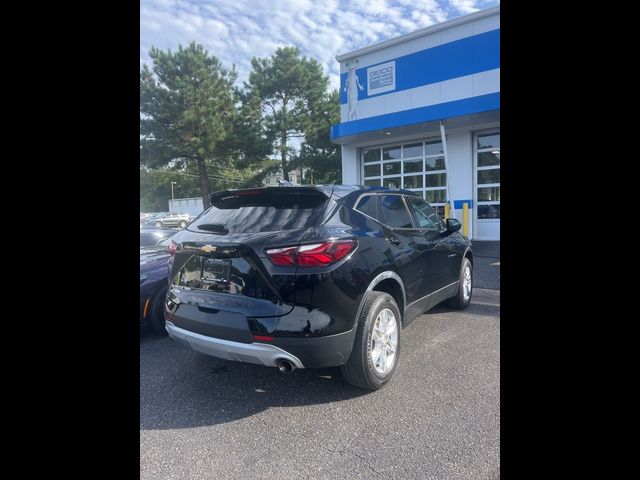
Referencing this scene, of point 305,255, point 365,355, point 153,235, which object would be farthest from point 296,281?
point 153,235

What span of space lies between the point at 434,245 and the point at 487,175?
Result: 954 cm

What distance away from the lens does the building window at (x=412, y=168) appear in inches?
513

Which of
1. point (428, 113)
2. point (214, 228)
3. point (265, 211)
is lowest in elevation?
point (214, 228)

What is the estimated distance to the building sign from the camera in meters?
14.2

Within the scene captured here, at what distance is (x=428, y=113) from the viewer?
446 inches

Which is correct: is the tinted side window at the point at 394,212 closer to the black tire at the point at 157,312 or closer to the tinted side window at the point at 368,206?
the tinted side window at the point at 368,206

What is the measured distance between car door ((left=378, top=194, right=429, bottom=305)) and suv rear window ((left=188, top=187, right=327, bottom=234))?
0.74 meters

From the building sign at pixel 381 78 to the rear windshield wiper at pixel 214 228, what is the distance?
43.0 feet

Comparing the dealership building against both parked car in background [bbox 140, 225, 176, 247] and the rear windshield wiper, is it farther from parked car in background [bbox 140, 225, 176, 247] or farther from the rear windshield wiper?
the rear windshield wiper

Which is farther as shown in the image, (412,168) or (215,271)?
(412,168)

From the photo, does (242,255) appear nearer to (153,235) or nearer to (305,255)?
(305,255)

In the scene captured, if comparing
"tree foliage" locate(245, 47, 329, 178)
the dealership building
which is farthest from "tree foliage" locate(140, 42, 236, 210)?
the dealership building
